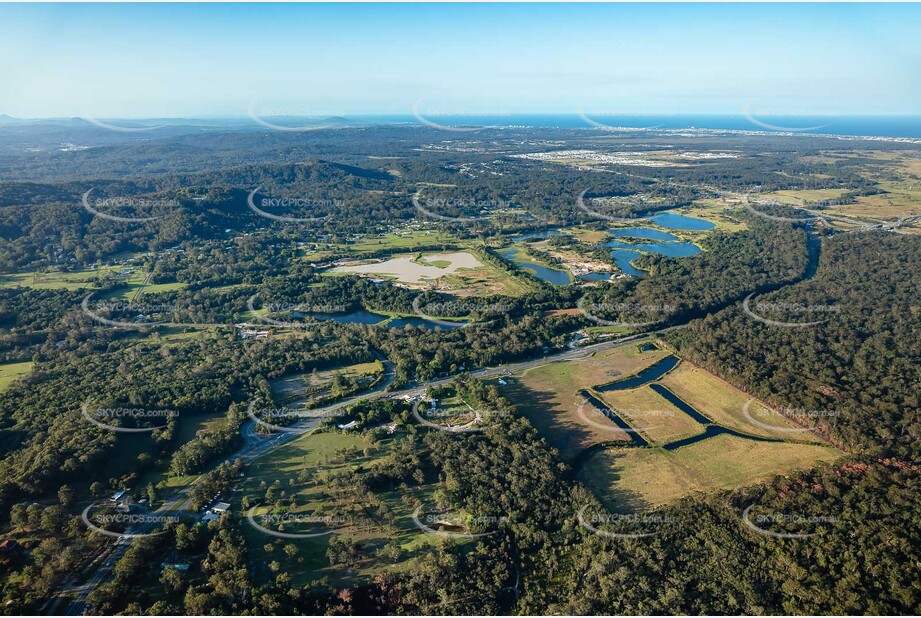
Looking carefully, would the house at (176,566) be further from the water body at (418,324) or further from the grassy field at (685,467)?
the water body at (418,324)

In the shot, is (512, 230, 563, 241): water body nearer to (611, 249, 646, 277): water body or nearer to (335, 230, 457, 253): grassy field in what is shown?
(335, 230, 457, 253): grassy field

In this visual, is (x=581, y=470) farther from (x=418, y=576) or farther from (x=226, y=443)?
(x=226, y=443)

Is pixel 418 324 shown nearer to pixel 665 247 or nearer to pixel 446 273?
pixel 446 273

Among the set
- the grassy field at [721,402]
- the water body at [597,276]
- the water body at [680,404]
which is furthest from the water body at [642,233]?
the water body at [680,404]

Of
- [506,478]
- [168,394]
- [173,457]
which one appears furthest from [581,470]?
[168,394]

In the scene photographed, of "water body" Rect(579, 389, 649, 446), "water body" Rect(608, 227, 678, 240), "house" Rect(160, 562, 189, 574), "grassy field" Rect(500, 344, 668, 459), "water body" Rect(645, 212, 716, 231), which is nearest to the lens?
"house" Rect(160, 562, 189, 574)

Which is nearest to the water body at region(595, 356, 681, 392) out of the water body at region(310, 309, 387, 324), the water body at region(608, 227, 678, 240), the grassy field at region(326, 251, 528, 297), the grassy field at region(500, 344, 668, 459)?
the grassy field at region(500, 344, 668, 459)

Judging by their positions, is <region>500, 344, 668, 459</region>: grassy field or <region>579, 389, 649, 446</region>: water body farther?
<region>500, 344, 668, 459</region>: grassy field
